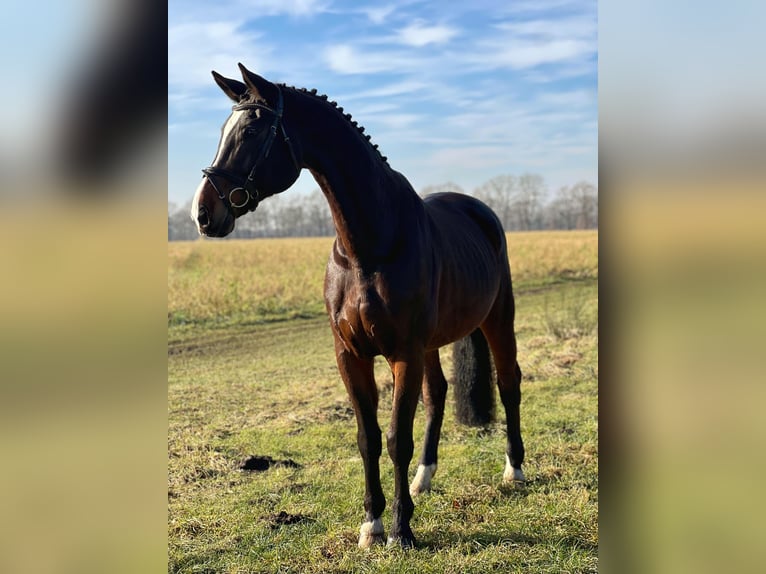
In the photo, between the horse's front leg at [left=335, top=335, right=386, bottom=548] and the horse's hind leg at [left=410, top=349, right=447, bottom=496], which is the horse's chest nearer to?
the horse's front leg at [left=335, top=335, right=386, bottom=548]

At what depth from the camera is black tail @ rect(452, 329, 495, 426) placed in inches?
218

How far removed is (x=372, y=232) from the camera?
346 cm

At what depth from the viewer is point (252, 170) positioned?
3.02m

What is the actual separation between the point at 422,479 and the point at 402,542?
38.5 inches

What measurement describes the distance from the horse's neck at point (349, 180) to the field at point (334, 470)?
5.81 feet

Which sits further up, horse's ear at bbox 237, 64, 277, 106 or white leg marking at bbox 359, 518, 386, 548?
horse's ear at bbox 237, 64, 277, 106

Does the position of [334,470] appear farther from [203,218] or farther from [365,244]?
[203,218]

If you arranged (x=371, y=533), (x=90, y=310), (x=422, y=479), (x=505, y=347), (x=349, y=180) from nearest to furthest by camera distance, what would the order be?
(x=90, y=310), (x=349, y=180), (x=371, y=533), (x=422, y=479), (x=505, y=347)

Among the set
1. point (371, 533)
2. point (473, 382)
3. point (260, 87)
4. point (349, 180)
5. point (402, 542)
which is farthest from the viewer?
point (473, 382)

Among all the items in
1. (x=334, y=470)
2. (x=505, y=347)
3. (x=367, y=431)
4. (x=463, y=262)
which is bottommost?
(x=334, y=470)

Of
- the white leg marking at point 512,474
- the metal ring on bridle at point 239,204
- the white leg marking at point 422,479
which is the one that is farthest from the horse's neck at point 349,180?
the white leg marking at point 512,474

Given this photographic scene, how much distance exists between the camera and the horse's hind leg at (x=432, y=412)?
460 centimetres

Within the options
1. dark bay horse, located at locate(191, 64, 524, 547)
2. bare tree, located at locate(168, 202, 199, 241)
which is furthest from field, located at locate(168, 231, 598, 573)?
bare tree, located at locate(168, 202, 199, 241)

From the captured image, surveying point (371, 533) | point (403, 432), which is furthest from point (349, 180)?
point (371, 533)
